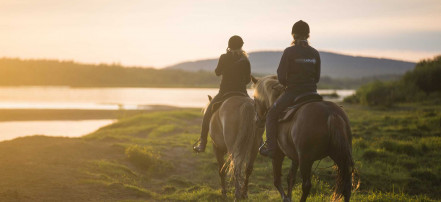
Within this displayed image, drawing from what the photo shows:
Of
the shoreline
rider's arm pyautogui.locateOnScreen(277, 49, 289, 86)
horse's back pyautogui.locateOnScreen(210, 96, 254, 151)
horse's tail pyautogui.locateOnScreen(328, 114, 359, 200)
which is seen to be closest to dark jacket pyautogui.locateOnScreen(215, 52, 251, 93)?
horse's back pyautogui.locateOnScreen(210, 96, 254, 151)

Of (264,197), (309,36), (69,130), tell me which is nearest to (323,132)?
(309,36)

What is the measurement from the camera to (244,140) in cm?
782

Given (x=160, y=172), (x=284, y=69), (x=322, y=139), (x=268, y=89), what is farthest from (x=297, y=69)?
(x=160, y=172)

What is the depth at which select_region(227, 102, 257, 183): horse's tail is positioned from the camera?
25.5ft

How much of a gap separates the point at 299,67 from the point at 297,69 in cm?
5

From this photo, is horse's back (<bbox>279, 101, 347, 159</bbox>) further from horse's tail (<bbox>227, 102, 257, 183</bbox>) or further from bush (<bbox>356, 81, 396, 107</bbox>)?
bush (<bbox>356, 81, 396, 107</bbox>)

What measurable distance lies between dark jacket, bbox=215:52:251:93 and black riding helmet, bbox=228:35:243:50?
19 cm

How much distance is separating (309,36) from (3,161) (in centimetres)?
930

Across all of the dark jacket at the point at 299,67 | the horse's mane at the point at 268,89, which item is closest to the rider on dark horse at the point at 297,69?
the dark jacket at the point at 299,67

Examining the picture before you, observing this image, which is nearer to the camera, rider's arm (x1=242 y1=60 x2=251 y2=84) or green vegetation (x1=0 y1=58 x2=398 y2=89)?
rider's arm (x1=242 y1=60 x2=251 y2=84)

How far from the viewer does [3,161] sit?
10680 millimetres

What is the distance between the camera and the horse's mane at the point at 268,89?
707 centimetres

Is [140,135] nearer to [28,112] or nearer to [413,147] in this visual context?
[413,147]

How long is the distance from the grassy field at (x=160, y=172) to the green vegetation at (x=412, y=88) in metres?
24.7
